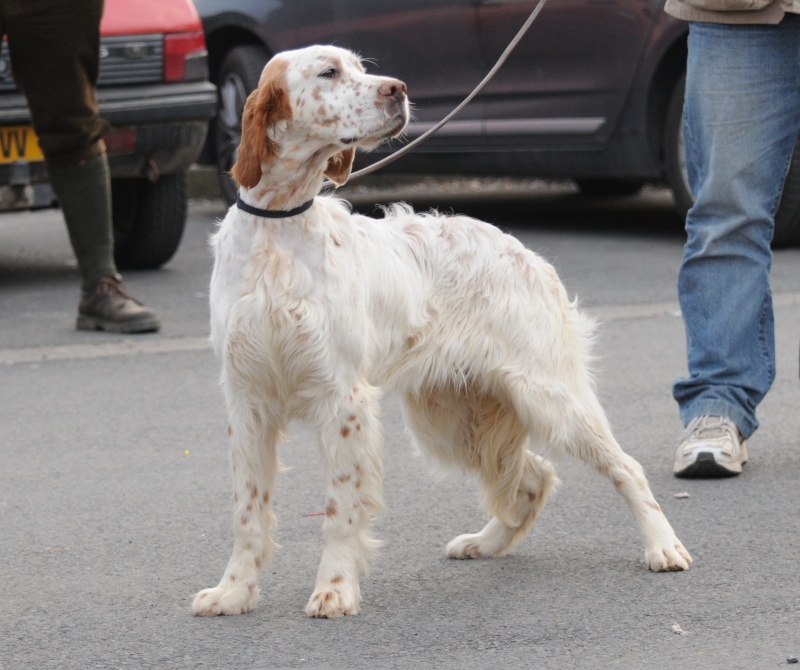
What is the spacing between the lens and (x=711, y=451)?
13.9ft

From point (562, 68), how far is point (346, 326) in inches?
198

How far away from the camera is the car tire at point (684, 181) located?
7406 mm

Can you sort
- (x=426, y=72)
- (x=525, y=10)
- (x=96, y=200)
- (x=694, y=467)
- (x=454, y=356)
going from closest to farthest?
1. (x=454, y=356)
2. (x=694, y=467)
3. (x=96, y=200)
4. (x=525, y=10)
5. (x=426, y=72)

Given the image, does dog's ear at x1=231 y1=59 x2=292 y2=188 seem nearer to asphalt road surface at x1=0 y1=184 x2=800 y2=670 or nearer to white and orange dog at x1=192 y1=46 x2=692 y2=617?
white and orange dog at x1=192 y1=46 x2=692 y2=617

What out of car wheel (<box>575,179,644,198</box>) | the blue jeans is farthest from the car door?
the blue jeans

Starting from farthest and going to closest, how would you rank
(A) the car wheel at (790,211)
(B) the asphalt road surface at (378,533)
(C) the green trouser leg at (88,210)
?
(A) the car wheel at (790,211), (C) the green trouser leg at (88,210), (B) the asphalt road surface at (378,533)

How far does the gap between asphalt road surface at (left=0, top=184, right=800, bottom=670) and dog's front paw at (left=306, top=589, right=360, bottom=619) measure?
0.12 feet

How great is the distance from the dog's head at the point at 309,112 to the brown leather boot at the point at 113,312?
3157mm

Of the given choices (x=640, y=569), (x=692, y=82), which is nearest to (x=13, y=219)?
(x=692, y=82)

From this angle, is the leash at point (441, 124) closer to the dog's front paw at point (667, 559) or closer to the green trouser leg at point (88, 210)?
the dog's front paw at point (667, 559)

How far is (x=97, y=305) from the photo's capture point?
6.34 metres

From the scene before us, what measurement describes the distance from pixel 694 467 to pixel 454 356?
1.08 m

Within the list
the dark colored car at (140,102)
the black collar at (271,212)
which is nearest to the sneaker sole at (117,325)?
the dark colored car at (140,102)

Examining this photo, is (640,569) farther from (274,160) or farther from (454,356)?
(274,160)
